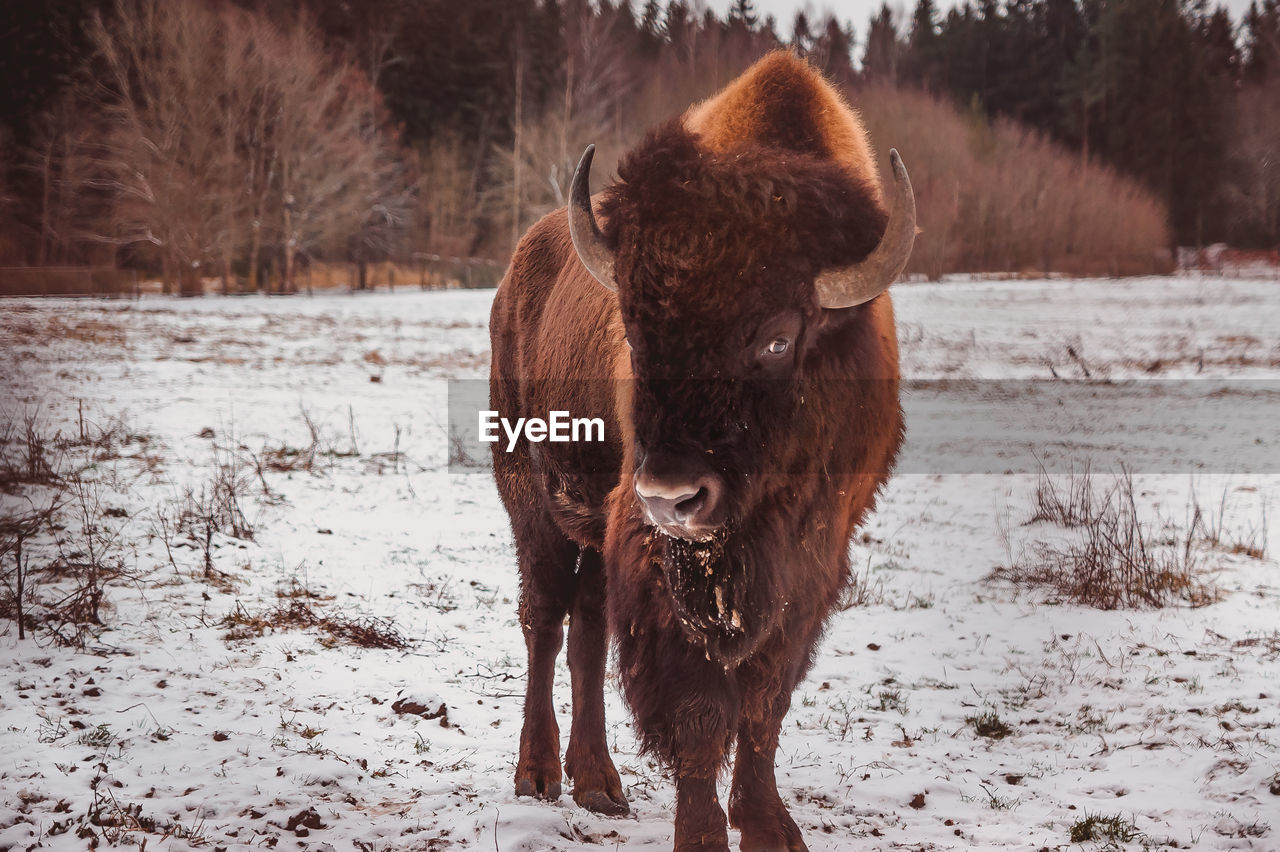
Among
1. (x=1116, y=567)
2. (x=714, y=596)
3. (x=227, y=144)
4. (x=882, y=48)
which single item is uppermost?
(x=882, y=48)

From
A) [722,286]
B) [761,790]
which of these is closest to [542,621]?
[761,790]

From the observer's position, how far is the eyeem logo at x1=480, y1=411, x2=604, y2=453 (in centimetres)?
385

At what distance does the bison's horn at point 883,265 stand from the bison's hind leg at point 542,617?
1.93 metres

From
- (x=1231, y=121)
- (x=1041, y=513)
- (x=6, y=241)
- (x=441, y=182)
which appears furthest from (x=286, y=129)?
(x=1231, y=121)

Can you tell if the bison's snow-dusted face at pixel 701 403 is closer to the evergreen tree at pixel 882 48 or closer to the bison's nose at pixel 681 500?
the bison's nose at pixel 681 500

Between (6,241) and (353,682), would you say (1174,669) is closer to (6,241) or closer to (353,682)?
(353,682)

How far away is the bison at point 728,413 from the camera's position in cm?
277

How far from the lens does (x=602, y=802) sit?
151 inches

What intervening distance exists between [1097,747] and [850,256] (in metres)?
2.96

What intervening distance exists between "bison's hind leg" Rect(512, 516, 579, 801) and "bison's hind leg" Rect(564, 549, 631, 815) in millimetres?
72

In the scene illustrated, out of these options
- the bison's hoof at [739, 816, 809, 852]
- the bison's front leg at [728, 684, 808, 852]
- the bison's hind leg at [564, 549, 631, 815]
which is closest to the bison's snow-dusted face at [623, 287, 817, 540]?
the bison's front leg at [728, 684, 808, 852]

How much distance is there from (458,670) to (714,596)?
8.32 feet

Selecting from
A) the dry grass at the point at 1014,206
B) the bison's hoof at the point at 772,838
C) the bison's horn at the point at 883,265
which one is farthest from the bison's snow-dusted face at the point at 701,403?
the dry grass at the point at 1014,206

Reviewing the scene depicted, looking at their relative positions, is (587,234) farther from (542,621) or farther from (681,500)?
(542,621)
